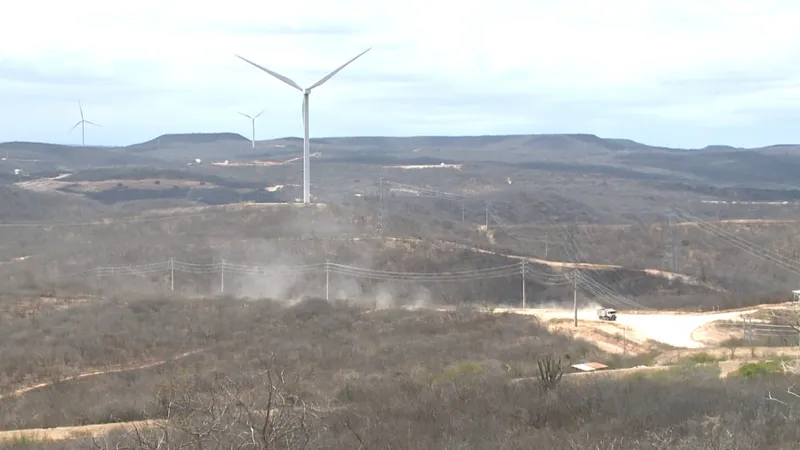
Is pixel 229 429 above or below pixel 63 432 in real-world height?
above

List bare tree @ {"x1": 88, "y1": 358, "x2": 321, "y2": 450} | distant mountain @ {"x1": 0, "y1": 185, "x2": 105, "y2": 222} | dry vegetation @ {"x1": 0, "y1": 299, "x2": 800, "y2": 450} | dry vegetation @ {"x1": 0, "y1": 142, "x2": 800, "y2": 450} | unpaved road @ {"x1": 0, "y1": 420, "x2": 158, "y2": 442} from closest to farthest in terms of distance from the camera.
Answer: bare tree @ {"x1": 88, "y1": 358, "x2": 321, "y2": 450}, dry vegetation @ {"x1": 0, "y1": 299, "x2": 800, "y2": 450}, dry vegetation @ {"x1": 0, "y1": 142, "x2": 800, "y2": 450}, unpaved road @ {"x1": 0, "y1": 420, "x2": 158, "y2": 442}, distant mountain @ {"x1": 0, "y1": 185, "x2": 105, "y2": 222}

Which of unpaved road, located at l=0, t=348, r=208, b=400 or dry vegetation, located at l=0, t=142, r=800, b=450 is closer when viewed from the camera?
dry vegetation, located at l=0, t=142, r=800, b=450

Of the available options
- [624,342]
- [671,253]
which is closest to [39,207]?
[671,253]

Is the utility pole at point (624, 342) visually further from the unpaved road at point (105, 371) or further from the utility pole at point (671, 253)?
the utility pole at point (671, 253)

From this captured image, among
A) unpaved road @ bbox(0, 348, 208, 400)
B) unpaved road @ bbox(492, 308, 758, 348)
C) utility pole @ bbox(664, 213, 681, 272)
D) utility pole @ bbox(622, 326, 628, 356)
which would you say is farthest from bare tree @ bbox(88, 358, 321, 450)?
utility pole @ bbox(664, 213, 681, 272)

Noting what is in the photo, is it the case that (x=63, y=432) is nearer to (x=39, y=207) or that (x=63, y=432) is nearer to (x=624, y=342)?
(x=624, y=342)

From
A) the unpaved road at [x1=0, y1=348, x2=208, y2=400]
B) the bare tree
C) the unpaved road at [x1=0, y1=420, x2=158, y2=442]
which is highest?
the bare tree

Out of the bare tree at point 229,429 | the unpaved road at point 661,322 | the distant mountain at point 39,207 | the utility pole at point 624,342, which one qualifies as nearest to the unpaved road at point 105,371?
the bare tree at point 229,429

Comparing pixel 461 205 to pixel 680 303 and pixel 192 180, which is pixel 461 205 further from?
pixel 680 303

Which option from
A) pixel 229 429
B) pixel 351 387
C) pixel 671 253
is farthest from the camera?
pixel 671 253

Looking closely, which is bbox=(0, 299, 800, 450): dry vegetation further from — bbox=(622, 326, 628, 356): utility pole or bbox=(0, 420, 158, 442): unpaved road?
Answer: bbox=(622, 326, 628, 356): utility pole

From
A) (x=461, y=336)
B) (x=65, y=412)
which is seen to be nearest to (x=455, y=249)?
(x=461, y=336)

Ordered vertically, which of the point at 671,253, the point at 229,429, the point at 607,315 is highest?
the point at 229,429
